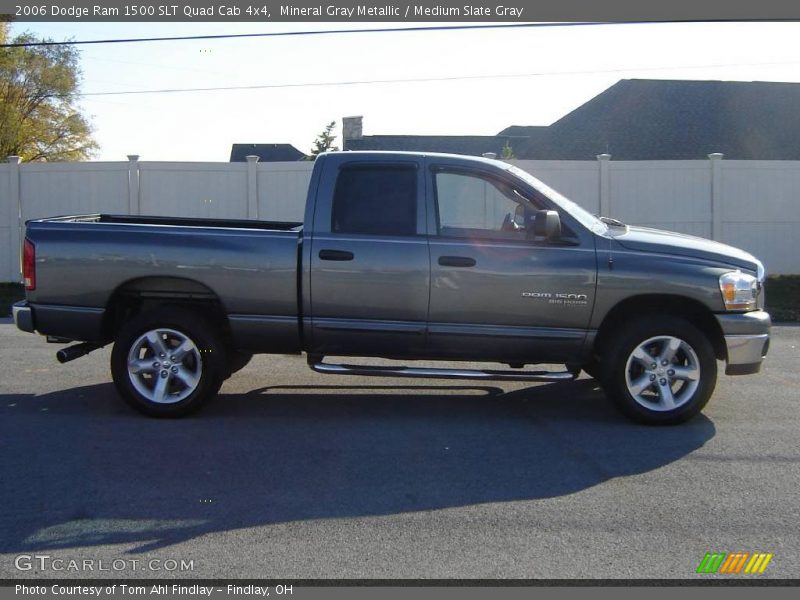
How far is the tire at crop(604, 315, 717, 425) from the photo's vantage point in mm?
6648

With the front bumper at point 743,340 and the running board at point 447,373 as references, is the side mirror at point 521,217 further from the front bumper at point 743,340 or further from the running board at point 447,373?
Answer: the front bumper at point 743,340

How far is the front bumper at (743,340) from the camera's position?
6680mm

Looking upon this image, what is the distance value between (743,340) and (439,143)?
3439cm

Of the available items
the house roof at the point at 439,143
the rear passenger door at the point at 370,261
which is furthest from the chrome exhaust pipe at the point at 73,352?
the house roof at the point at 439,143

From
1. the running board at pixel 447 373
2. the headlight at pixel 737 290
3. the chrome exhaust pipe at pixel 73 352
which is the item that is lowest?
the running board at pixel 447 373

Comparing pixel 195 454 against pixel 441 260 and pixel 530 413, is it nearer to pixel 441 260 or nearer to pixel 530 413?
pixel 441 260

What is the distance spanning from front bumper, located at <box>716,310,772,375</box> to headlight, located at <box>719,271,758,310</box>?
8 cm

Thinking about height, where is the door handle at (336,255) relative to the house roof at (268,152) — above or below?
below

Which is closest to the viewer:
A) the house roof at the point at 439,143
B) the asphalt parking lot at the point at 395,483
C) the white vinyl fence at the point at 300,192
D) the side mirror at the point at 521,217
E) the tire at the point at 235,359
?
the asphalt parking lot at the point at 395,483

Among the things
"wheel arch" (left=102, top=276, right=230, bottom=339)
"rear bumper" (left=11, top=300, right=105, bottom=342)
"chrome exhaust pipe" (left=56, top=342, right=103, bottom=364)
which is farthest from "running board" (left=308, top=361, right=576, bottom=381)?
"chrome exhaust pipe" (left=56, top=342, right=103, bottom=364)

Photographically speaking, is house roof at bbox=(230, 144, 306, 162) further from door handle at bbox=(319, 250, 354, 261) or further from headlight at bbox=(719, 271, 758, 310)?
headlight at bbox=(719, 271, 758, 310)

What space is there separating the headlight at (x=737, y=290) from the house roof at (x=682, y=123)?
2693 centimetres

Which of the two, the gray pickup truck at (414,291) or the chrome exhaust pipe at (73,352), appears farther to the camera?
the chrome exhaust pipe at (73,352)

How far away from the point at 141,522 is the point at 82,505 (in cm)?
47
